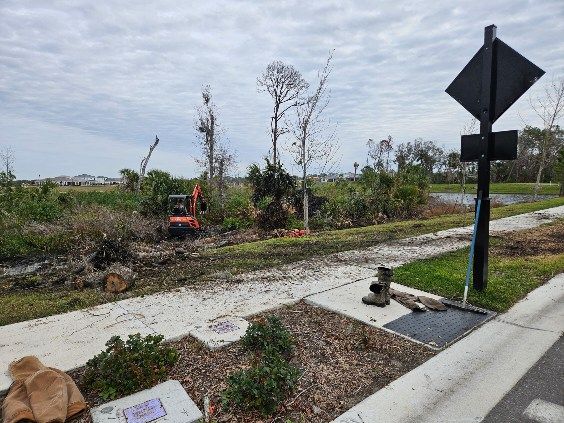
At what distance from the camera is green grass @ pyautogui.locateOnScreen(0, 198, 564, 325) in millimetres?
4730

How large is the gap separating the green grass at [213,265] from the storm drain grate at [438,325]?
10.2ft

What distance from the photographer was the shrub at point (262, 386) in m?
2.55

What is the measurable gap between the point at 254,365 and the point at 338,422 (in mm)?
737

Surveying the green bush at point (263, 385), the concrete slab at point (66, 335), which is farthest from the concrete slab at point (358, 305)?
the concrete slab at point (66, 335)

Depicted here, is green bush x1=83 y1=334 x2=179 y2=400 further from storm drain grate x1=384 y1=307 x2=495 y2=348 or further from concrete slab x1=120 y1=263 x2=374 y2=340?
storm drain grate x1=384 y1=307 x2=495 y2=348

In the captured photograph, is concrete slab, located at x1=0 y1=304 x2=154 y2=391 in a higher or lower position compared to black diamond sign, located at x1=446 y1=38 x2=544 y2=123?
lower

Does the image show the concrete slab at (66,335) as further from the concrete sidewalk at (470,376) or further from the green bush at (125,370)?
the concrete sidewalk at (470,376)

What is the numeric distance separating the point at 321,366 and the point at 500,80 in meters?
3.94

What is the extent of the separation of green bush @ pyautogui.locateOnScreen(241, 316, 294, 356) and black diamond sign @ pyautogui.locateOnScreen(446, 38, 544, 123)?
3.65m

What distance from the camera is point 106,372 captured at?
9.17 feet

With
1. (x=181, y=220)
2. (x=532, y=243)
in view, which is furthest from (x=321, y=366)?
(x=181, y=220)

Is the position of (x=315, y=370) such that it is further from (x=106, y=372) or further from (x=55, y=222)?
(x=55, y=222)

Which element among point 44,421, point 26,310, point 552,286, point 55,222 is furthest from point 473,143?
point 55,222

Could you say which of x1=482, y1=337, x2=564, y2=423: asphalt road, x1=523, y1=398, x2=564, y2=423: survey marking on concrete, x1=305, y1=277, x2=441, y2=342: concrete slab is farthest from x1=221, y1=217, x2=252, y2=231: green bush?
x1=523, y1=398, x2=564, y2=423: survey marking on concrete
